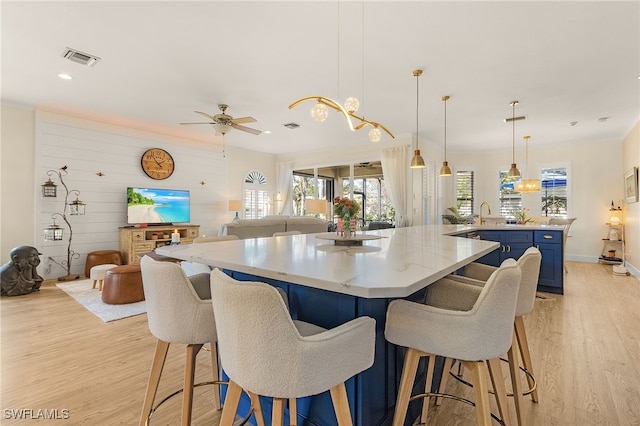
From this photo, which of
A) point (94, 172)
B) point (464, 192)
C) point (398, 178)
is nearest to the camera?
point (94, 172)

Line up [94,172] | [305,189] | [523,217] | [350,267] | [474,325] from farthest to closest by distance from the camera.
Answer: [305,189] → [523,217] → [94,172] → [350,267] → [474,325]

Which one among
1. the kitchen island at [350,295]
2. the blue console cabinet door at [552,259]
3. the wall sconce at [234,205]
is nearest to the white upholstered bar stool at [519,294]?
the kitchen island at [350,295]

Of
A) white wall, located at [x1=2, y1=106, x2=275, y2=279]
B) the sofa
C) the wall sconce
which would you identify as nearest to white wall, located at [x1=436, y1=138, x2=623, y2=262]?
the sofa

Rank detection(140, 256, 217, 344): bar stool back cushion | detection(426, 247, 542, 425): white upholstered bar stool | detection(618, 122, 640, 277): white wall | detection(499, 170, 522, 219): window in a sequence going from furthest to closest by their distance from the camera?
detection(499, 170, 522, 219): window, detection(618, 122, 640, 277): white wall, detection(426, 247, 542, 425): white upholstered bar stool, detection(140, 256, 217, 344): bar stool back cushion

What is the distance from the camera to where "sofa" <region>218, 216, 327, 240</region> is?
14.6ft

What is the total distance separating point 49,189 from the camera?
→ 4.81 metres

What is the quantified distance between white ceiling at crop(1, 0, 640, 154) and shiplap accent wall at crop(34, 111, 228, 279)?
1.68 ft

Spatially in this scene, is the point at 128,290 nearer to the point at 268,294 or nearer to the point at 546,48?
the point at 268,294

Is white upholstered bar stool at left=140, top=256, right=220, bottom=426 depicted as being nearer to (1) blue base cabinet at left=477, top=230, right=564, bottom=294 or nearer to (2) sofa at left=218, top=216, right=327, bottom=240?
(2) sofa at left=218, top=216, right=327, bottom=240

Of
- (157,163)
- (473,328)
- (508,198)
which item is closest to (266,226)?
(157,163)

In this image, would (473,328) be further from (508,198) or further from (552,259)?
(508,198)

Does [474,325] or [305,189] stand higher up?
[305,189]

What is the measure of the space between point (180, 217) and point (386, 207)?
448cm

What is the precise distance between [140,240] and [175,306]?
498 centimetres
